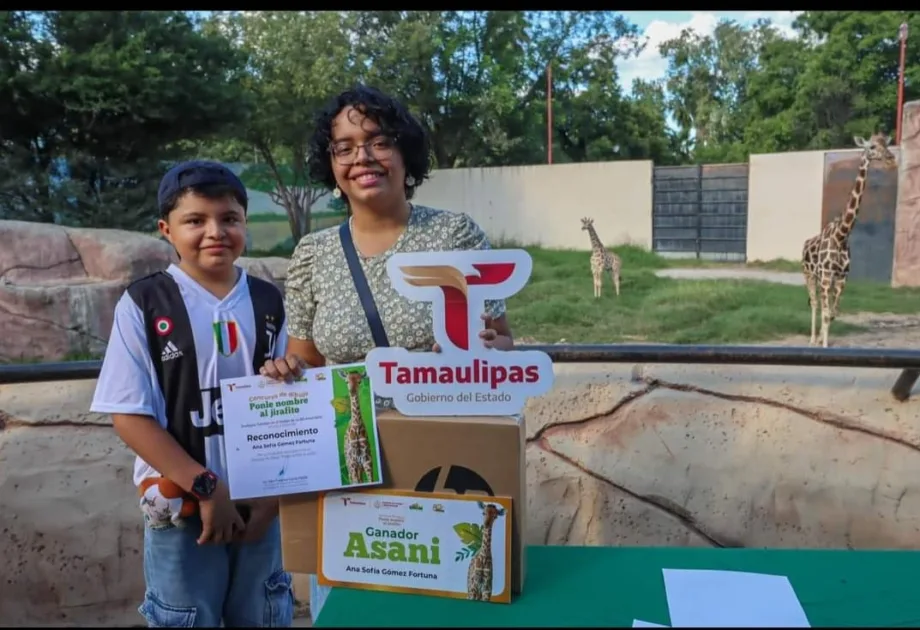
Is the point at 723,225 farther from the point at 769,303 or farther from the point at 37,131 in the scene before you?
the point at 37,131

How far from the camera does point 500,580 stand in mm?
1000

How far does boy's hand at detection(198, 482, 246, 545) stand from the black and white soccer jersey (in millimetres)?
49

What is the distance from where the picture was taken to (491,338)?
3.20 feet

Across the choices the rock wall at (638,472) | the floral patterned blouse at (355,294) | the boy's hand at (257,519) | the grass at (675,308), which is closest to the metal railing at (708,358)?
the rock wall at (638,472)

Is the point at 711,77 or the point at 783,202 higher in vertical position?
the point at 711,77

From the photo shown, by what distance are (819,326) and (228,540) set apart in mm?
4669

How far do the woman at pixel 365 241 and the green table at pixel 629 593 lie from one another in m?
0.17

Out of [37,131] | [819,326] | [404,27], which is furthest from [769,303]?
[37,131]

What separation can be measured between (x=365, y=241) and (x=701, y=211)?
663cm

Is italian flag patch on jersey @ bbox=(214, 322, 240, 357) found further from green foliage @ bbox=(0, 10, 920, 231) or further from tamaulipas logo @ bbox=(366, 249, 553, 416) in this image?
green foliage @ bbox=(0, 10, 920, 231)

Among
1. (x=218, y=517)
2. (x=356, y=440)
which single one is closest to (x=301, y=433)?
(x=356, y=440)

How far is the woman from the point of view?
3.61 ft

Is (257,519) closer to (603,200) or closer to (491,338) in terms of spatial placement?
(491,338)

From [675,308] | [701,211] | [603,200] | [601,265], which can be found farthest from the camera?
[603,200]
